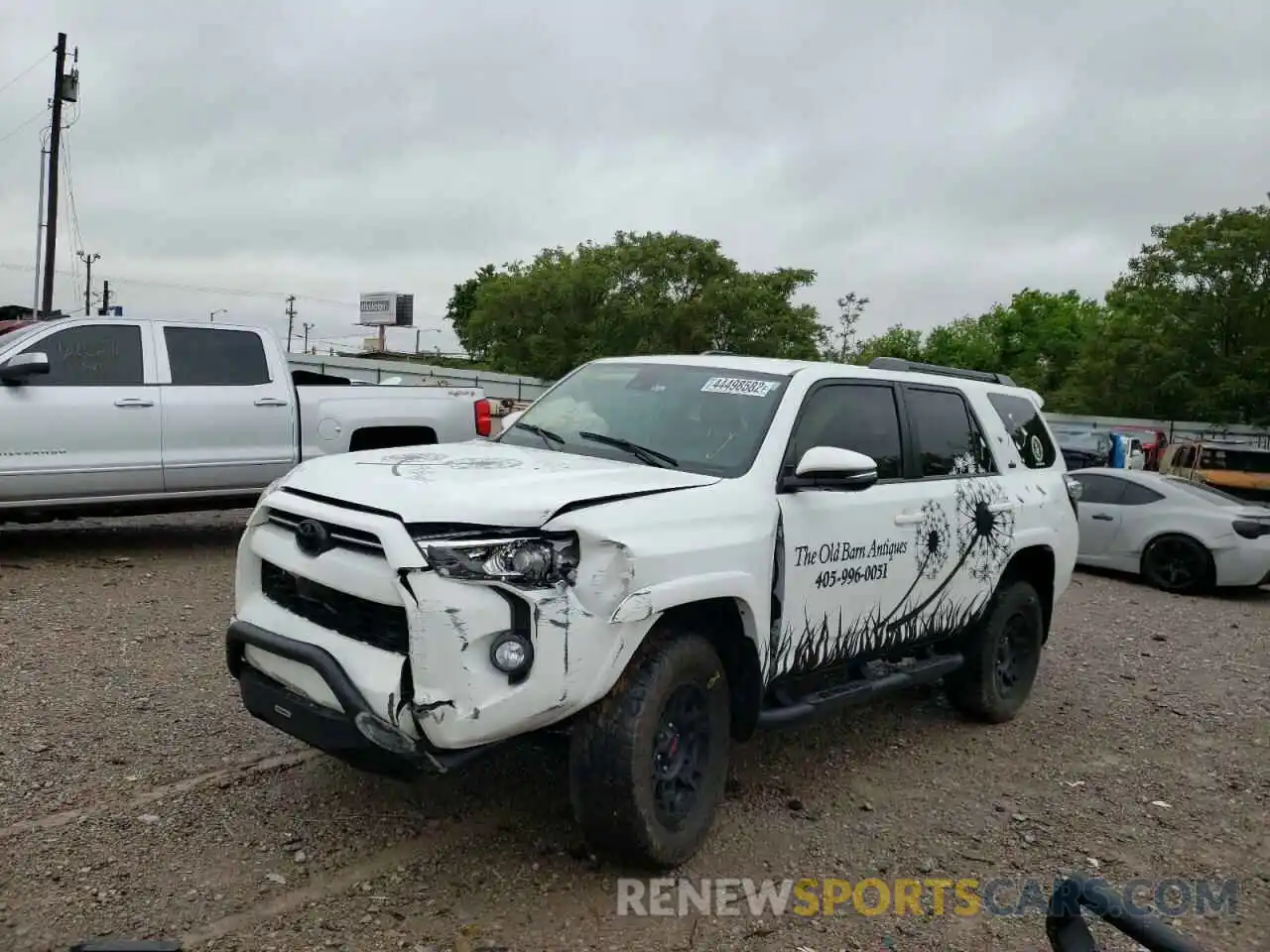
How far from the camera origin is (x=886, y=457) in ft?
15.9

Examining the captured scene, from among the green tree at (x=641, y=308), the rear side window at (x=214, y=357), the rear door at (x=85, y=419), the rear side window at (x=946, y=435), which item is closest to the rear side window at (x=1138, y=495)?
the rear side window at (x=946, y=435)

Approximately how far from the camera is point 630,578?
3.23 meters

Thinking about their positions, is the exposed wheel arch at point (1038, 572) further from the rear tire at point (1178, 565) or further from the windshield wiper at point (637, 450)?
the rear tire at point (1178, 565)

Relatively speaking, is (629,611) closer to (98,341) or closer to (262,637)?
(262,637)

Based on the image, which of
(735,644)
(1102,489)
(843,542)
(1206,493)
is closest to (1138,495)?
(1102,489)

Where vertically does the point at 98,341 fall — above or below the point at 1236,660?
above

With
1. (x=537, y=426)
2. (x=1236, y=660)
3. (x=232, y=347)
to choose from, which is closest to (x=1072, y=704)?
(x=1236, y=660)

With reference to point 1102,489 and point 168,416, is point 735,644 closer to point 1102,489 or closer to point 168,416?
point 168,416

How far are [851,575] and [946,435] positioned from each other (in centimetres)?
132

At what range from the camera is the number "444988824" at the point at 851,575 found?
421cm

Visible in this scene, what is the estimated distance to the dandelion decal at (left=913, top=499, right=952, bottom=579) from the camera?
4812 millimetres

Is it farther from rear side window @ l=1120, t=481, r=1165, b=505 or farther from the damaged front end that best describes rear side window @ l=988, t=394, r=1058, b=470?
rear side window @ l=1120, t=481, r=1165, b=505

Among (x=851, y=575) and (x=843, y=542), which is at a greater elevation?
(x=843, y=542)

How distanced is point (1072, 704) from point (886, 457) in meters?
2.52
